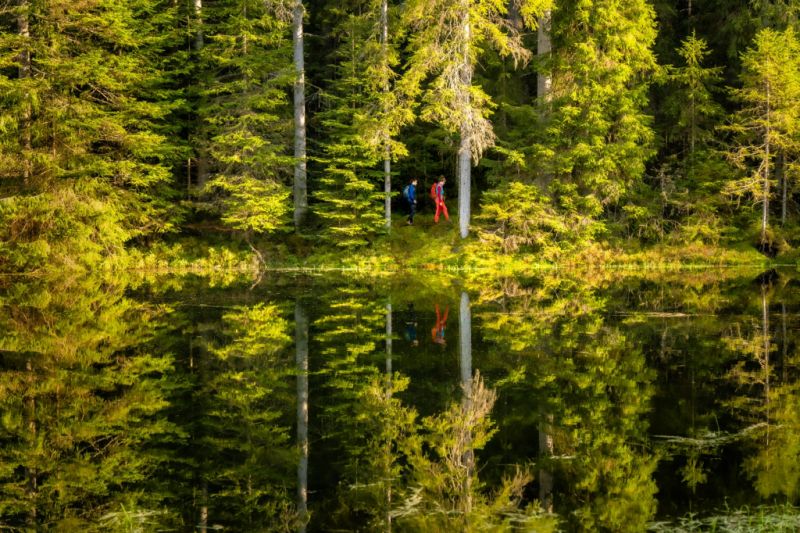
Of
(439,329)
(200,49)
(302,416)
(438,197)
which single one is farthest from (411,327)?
(200,49)

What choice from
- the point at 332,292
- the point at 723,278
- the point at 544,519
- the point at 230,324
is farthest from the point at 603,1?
the point at 544,519

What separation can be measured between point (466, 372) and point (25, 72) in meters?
19.8

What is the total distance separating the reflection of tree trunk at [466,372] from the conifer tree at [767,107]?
15.8m

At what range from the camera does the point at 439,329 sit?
1236cm

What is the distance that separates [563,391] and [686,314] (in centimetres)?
689

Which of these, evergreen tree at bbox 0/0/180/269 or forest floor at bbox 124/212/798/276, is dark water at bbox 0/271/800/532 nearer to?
evergreen tree at bbox 0/0/180/269

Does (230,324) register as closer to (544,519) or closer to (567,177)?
(544,519)

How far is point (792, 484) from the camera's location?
534 centimetres

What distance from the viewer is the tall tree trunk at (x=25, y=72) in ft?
72.2

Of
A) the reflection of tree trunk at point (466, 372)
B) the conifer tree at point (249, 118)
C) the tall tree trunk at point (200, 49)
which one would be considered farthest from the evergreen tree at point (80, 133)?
the reflection of tree trunk at point (466, 372)

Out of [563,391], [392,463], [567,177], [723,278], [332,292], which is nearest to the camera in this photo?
[392,463]

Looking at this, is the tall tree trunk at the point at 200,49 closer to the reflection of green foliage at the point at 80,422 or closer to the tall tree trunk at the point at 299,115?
the tall tree trunk at the point at 299,115

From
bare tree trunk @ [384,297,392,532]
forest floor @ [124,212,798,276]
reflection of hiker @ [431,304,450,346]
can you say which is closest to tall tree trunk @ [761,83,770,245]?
forest floor @ [124,212,798,276]

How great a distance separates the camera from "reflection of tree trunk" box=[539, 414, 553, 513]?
16.8 ft
